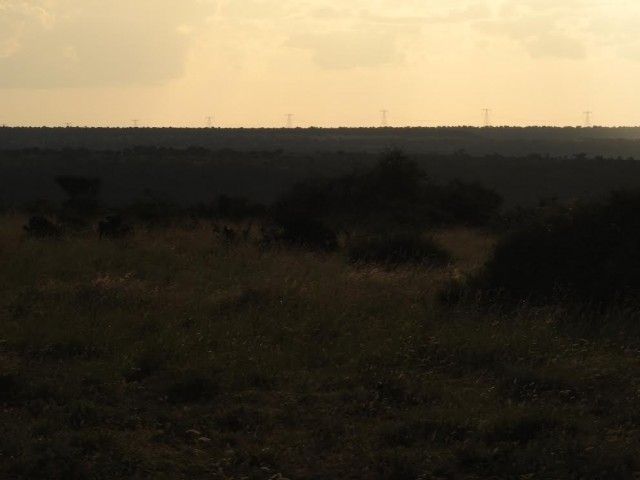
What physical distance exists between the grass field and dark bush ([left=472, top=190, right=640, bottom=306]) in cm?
73

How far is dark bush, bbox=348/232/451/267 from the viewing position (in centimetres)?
1588

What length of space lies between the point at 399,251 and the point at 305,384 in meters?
9.46

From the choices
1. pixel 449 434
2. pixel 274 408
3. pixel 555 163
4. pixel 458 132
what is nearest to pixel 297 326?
pixel 274 408

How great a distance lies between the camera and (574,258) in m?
10.9

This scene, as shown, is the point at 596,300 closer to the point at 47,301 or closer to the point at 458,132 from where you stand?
the point at 47,301

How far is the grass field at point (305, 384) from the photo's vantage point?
5.64 m

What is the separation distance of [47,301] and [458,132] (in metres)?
186

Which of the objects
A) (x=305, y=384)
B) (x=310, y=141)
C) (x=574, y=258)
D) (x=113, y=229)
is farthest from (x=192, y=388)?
(x=310, y=141)

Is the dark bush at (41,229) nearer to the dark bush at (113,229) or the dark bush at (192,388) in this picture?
the dark bush at (113,229)

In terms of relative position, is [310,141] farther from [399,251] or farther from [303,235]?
[399,251]

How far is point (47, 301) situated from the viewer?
10367 millimetres

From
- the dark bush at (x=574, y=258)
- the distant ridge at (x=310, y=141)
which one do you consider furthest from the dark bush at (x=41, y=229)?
the distant ridge at (x=310, y=141)

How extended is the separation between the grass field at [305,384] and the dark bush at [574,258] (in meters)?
0.73

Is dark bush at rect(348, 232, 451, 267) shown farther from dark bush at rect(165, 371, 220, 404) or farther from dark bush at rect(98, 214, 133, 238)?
dark bush at rect(165, 371, 220, 404)
